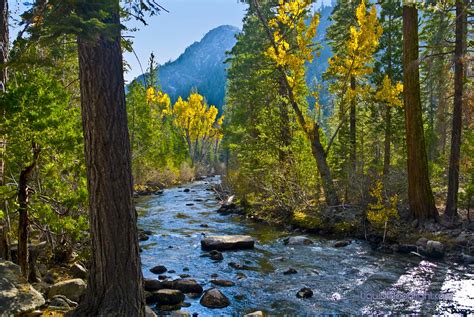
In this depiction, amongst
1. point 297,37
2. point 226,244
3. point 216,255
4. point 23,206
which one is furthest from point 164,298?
point 297,37

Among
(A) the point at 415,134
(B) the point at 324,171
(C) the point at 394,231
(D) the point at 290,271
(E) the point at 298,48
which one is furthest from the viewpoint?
(B) the point at 324,171

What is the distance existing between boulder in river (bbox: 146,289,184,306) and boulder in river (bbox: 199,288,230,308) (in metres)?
0.45

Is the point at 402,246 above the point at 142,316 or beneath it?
beneath

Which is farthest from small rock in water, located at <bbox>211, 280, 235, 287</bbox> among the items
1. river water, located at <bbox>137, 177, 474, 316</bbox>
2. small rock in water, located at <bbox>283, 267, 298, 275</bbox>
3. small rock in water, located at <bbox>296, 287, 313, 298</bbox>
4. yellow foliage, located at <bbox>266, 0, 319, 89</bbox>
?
yellow foliage, located at <bbox>266, 0, 319, 89</bbox>

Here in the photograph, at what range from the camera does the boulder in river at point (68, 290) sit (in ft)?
22.0

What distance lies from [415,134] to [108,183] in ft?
31.5

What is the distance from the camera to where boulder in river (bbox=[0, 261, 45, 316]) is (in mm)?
4641

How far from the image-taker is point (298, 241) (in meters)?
12.5

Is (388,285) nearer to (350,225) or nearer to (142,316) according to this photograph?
(350,225)

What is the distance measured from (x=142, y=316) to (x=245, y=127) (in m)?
17.7

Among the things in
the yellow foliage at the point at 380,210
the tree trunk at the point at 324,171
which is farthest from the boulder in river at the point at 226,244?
the tree trunk at the point at 324,171

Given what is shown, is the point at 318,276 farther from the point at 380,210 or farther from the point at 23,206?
the point at 23,206

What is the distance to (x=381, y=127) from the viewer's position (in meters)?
19.6

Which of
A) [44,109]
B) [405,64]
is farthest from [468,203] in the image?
[44,109]
